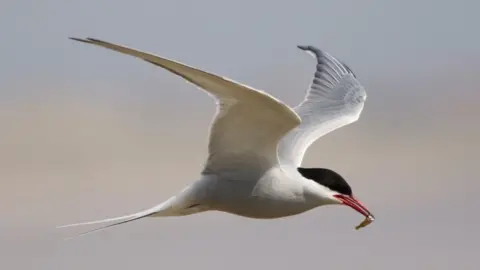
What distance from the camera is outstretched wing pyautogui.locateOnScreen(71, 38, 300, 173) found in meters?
6.99

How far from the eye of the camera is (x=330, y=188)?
8.81 m

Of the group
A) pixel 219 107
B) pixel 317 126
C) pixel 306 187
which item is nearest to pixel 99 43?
pixel 219 107

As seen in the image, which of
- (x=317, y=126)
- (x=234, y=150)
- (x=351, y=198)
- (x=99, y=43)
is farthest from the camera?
(x=317, y=126)

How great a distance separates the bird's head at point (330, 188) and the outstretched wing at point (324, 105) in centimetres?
96

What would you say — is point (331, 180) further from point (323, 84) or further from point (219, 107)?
point (323, 84)

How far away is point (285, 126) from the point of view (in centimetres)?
802

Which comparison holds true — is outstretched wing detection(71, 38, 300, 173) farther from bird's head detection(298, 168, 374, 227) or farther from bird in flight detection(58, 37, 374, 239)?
bird's head detection(298, 168, 374, 227)

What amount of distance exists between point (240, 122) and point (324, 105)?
3599 mm

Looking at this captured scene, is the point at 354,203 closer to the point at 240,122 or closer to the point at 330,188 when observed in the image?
the point at 330,188

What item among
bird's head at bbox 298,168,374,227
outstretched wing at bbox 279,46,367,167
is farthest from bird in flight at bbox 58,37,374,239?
outstretched wing at bbox 279,46,367,167

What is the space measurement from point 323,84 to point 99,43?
6189mm

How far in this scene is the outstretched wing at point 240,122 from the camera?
699 cm

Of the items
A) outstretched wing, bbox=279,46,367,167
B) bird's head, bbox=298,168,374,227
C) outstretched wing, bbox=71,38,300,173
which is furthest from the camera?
outstretched wing, bbox=279,46,367,167

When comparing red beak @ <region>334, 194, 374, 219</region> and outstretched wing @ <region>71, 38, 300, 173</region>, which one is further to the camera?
red beak @ <region>334, 194, 374, 219</region>
